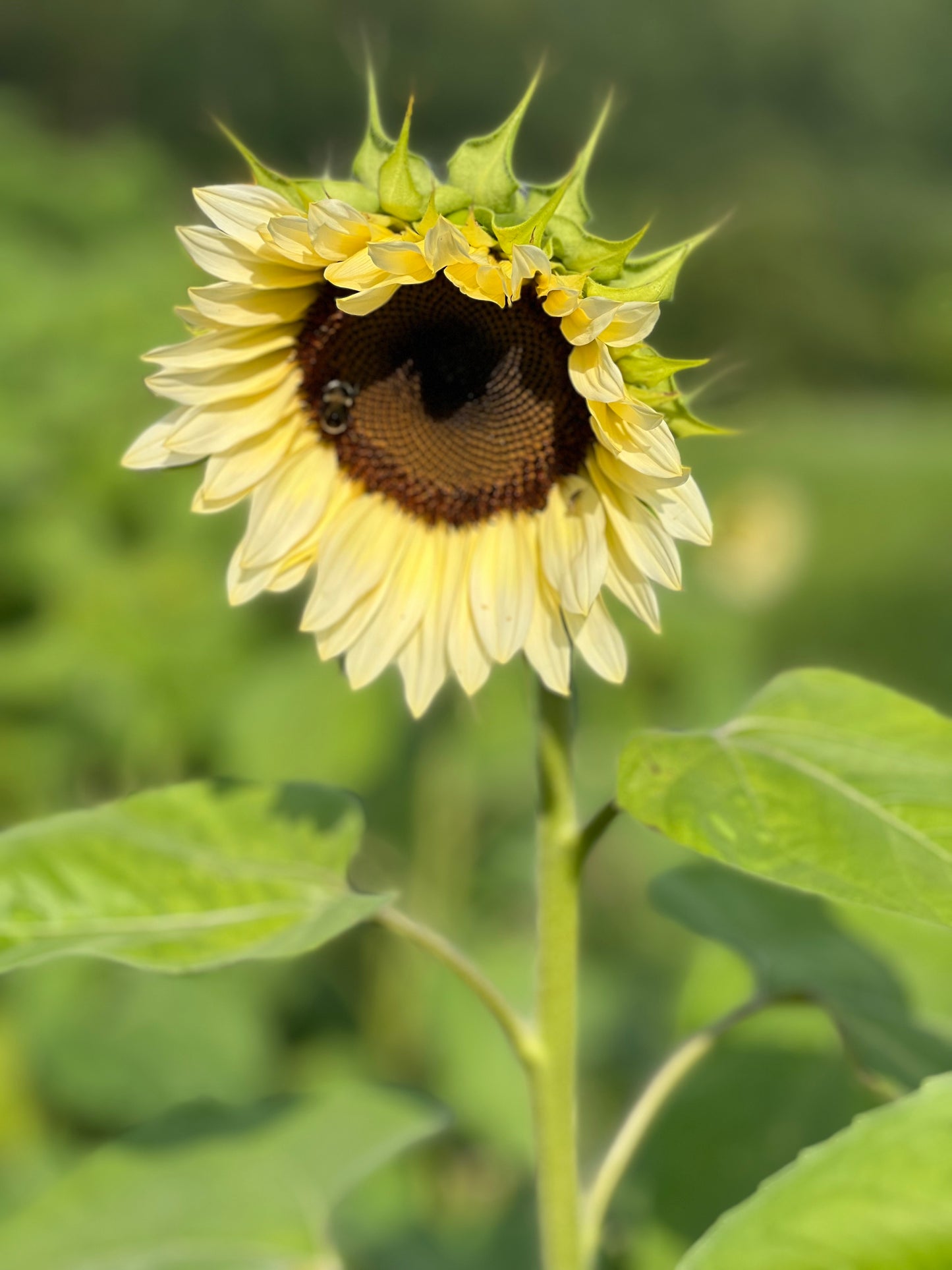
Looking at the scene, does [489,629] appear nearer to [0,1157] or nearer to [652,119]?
[0,1157]

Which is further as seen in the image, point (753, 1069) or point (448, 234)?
point (753, 1069)

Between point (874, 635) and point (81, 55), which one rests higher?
point (81, 55)

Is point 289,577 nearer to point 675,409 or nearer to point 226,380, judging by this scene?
point 226,380

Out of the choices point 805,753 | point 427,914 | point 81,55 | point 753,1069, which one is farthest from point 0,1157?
point 81,55

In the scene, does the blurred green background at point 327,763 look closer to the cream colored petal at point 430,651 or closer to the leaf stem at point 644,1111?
the cream colored petal at point 430,651

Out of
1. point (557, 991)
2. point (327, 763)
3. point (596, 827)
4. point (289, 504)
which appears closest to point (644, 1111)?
point (557, 991)

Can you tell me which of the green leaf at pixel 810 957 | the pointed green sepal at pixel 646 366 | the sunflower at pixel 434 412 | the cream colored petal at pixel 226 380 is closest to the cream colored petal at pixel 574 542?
the sunflower at pixel 434 412
